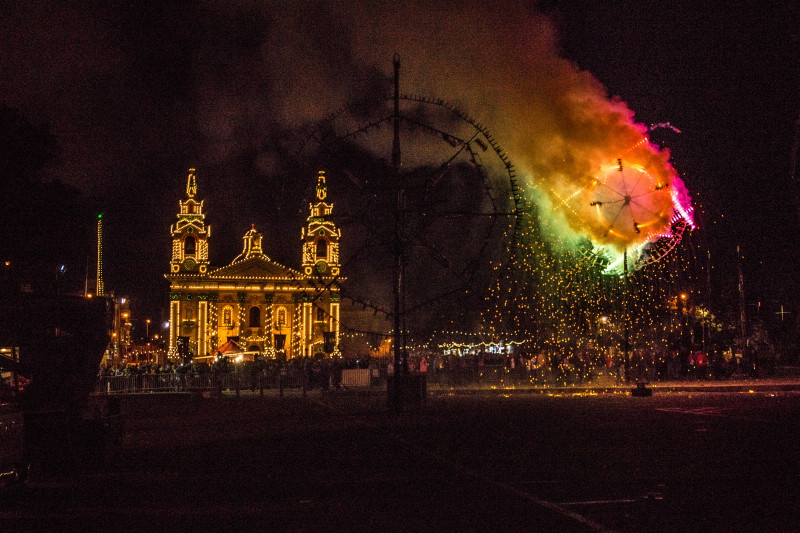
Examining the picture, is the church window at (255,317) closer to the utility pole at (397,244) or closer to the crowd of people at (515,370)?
the crowd of people at (515,370)

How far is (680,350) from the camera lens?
141 ft

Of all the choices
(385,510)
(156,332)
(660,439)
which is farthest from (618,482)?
(156,332)

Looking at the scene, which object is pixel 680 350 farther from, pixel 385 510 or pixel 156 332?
pixel 156 332

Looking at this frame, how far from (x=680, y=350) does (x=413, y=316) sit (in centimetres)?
1788

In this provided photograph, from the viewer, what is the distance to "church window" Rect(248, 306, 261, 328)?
329ft

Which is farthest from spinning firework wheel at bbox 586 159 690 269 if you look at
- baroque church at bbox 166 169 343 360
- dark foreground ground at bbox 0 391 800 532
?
baroque church at bbox 166 169 343 360

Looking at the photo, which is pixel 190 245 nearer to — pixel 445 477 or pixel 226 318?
pixel 226 318

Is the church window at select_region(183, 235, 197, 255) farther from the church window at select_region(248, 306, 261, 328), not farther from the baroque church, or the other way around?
the church window at select_region(248, 306, 261, 328)

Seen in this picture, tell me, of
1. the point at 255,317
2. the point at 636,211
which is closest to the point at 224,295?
the point at 255,317

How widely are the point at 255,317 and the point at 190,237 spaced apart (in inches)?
448

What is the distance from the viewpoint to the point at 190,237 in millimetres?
98750

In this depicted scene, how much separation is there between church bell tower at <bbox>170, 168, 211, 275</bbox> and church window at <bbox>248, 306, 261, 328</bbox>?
22.8 ft

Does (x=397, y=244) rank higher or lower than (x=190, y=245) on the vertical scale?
lower

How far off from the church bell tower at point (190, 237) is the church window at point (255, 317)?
6947 mm
